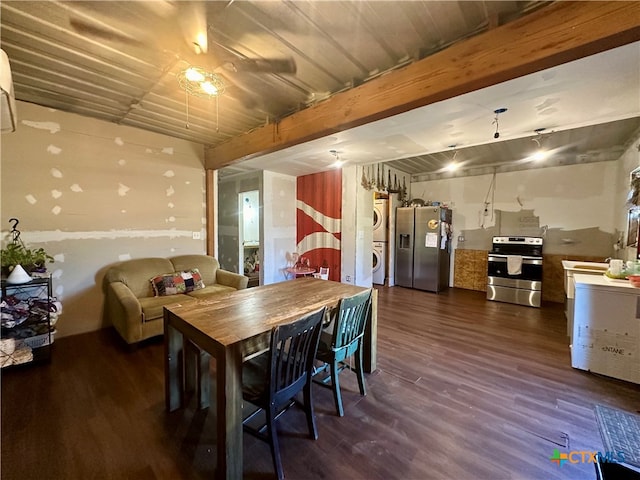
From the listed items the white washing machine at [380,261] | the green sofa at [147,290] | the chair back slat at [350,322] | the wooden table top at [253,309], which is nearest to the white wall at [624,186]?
the chair back slat at [350,322]

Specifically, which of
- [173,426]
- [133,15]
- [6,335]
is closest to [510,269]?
[173,426]

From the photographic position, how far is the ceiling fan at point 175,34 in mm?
1501

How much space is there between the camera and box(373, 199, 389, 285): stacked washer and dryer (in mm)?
6299

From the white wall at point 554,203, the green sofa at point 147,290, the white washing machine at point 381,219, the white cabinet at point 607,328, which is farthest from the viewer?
the white washing machine at point 381,219

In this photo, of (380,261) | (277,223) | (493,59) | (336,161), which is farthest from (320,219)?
(493,59)

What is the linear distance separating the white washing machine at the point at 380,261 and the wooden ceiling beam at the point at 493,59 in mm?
4164

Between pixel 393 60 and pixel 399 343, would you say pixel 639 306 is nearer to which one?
pixel 399 343

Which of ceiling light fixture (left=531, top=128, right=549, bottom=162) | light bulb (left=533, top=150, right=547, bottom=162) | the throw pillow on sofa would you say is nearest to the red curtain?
the throw pillow on sofa

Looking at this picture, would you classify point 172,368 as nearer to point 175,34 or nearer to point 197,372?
point 197,372

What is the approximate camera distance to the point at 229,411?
1326mm

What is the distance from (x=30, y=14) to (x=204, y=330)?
231cm

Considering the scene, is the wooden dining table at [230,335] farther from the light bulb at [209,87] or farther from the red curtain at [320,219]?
the red curtain at [320,219]

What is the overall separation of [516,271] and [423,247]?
5.48ft

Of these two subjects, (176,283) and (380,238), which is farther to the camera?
(380,238)
